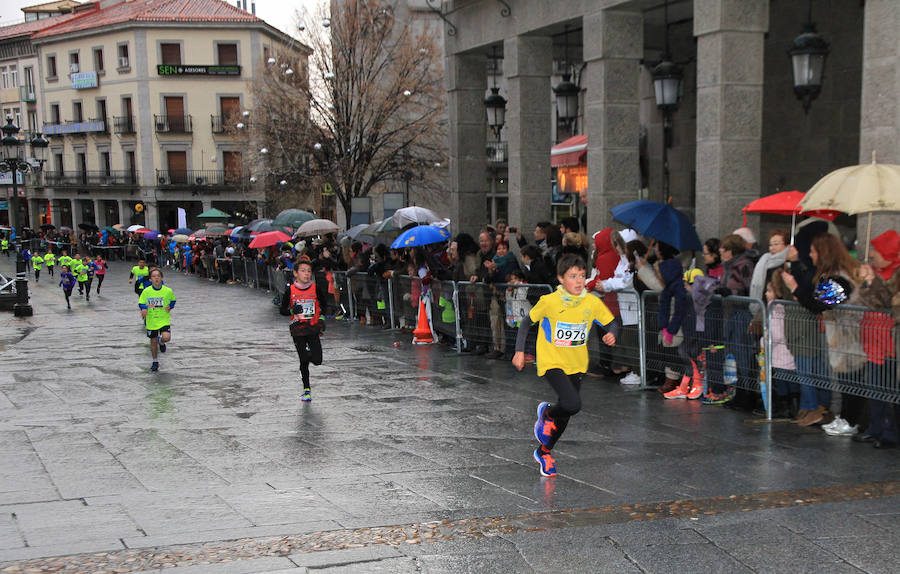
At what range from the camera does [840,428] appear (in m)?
8.07

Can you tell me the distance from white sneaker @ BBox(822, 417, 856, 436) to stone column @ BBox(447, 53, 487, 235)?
1121 centimetres

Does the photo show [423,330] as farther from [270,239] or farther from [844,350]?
[270,239]

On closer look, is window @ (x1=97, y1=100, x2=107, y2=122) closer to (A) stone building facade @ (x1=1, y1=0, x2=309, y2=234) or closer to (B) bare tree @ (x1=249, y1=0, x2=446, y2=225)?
(A) stone building facade @ (x1=1, y1=0, x2=309, y2=234)

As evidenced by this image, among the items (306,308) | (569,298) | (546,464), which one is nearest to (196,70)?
(306,308)

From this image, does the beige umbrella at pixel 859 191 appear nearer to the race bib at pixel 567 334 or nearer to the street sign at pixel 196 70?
the race bib at pixel 567 334

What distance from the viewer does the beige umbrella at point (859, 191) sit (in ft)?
26.8

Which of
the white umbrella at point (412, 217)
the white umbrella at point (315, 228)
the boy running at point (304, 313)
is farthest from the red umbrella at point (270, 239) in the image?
the boy running at point (304, 313)

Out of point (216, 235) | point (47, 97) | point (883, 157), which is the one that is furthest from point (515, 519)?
point (47, 97)

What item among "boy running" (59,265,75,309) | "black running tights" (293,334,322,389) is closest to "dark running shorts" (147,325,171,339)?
"black running tights" (293,334,322,389)

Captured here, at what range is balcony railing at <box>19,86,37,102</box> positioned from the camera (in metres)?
65.4

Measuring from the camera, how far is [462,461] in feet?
24.4

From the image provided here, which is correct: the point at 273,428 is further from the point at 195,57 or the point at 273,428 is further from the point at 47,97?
the point at 47,97

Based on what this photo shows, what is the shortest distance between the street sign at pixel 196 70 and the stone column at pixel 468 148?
142 feet

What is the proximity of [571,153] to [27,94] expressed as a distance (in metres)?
57.5
